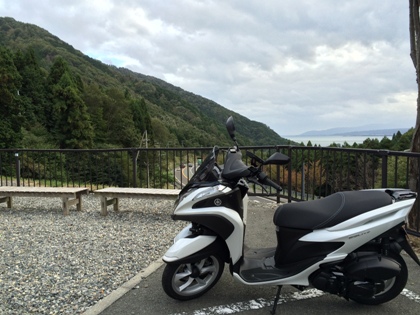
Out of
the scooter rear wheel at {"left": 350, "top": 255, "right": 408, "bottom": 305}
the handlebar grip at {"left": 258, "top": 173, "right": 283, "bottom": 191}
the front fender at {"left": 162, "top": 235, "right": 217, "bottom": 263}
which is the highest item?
the handlebar grip at {"left": 258, "top": 173, "right": 283, "bottom": 191}

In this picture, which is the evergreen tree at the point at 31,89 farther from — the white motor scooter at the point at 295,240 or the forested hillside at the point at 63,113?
the white motor scooter at the point at 295,240

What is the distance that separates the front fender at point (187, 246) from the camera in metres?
2.85

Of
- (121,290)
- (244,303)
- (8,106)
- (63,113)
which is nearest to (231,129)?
(244,303)

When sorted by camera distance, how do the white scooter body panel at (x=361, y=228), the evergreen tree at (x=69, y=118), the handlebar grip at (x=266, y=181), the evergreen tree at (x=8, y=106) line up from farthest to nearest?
1. the evergreen tree at (x=69, y=118)
2. the evergreen tree at (x=8, y=106)
3. the handlebar grip at (x=266, y=181)
4. the white scooter body panel at (x=361, y=228)

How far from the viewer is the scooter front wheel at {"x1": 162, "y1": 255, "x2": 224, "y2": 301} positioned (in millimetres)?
2947

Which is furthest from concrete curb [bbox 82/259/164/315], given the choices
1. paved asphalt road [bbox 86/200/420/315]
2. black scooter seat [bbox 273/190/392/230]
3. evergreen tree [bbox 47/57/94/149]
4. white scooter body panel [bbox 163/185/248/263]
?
evergreen tree [bbox 47/57/94/149]

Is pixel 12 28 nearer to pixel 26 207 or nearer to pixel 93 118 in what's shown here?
pixel 93 118

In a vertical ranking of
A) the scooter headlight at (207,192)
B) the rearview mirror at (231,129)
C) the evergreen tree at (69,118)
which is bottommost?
the scooter headlight at (207,192)

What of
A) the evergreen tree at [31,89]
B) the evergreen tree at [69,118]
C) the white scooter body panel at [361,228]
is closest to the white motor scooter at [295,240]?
the white scooter body panel at [361,228]

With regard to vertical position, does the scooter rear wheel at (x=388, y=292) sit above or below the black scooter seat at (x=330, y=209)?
below

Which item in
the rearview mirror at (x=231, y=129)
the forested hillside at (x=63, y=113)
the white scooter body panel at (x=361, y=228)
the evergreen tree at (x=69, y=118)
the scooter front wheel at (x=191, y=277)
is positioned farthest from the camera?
the evergreen tree at (x=69, y=118)

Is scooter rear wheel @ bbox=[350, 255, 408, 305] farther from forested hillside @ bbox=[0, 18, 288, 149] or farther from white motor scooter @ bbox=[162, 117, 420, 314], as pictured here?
forested hillside @ bbox=[0, 18, 288, 149]

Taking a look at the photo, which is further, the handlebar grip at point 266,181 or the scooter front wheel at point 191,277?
the scooter front wheel at point 191,277

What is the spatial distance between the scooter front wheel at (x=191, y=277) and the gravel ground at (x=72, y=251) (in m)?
0.75
